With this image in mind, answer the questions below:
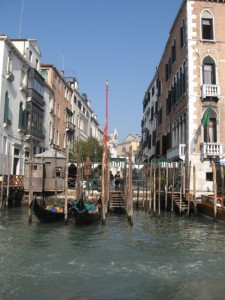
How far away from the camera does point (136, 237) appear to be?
410 inches

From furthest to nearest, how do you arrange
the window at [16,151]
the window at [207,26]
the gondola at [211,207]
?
the window at [16,151]
the window at [207,26]
the gondola at [211,207]

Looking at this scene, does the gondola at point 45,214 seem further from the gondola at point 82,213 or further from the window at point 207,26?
the window at point 207,26

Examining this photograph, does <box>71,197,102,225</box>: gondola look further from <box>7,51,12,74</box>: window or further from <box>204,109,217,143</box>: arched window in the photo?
<box>7,51,12,74</box>: window

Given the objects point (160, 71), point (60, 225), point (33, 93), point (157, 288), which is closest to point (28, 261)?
point (157, 288)

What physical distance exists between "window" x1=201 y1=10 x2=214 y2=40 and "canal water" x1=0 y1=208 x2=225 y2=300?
10221 mm

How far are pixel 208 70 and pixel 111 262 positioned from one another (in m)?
12.8

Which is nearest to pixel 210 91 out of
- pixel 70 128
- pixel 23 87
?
pixel 23 87

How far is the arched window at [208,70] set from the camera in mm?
17406

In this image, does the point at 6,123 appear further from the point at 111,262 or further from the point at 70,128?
the point at 111,262

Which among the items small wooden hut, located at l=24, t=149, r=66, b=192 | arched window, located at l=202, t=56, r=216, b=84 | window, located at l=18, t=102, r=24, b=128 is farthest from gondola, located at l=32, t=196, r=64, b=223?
arched window, located at l=202, t=56, r=216, b=84

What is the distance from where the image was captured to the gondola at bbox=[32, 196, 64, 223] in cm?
1233

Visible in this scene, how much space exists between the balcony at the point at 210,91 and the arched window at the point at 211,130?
742 millimetres

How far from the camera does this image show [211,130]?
1716cm

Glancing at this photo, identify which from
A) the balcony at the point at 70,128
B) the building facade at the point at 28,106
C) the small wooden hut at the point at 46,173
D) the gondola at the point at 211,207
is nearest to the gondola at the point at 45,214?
the building facade at the point at 28,106
